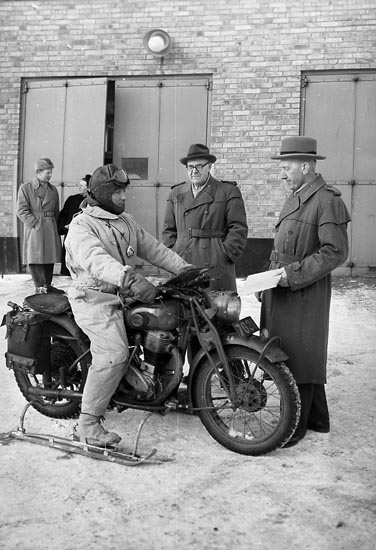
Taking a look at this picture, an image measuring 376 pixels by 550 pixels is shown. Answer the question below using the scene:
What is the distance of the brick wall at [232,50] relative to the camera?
1024 cm

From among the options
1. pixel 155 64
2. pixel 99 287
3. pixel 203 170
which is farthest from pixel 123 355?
pixel 155 64

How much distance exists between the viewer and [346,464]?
380cm

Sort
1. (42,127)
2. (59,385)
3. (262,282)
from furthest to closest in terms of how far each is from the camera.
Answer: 1. (42,127)
2. (59,385)
3. (262,282)

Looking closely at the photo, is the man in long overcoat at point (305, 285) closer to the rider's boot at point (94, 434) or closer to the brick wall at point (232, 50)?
the rider's boot at point (94, 434)

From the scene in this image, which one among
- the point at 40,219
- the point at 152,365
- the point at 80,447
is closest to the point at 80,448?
the point at 80,447

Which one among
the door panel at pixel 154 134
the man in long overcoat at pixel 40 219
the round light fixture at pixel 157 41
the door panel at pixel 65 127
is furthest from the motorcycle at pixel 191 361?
the round light fixture at pixel 157 41

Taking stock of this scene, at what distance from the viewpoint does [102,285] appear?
4.10 metres

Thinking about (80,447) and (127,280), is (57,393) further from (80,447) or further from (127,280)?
(127,280)

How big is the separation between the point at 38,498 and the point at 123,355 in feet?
3.10

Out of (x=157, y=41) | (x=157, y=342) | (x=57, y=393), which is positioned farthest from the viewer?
(x=157, y=41)

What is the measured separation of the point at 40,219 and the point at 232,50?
405 centimetres

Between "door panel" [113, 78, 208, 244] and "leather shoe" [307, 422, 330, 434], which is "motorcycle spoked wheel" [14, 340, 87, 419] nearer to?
"leather shoe" [307, 422, 330, 434]

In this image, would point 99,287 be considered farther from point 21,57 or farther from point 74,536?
point 21,57

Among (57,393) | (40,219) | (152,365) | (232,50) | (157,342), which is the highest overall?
(232,50)
